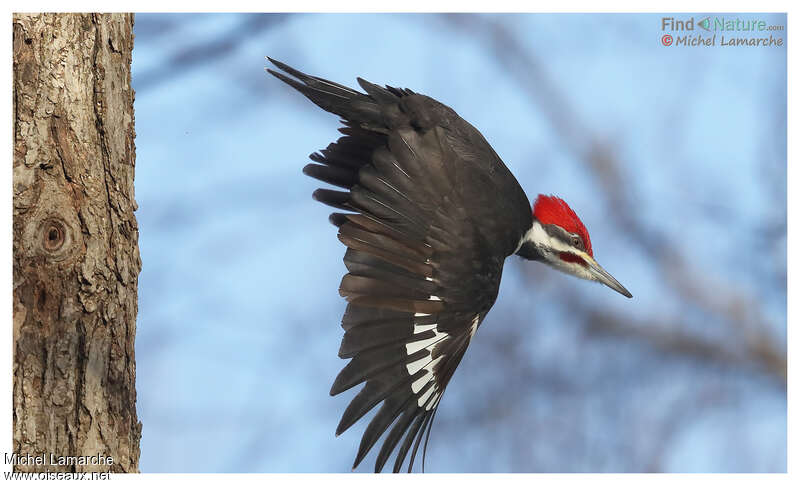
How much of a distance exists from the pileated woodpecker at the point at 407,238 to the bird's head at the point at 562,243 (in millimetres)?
463

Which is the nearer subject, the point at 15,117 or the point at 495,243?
the point at 15,117

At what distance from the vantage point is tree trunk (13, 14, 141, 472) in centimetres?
246

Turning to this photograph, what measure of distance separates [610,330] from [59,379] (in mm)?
4566

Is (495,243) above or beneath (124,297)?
above

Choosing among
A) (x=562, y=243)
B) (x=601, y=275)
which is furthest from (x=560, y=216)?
(x=601, y=275)

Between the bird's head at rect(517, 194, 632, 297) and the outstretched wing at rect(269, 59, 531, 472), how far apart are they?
548 mm

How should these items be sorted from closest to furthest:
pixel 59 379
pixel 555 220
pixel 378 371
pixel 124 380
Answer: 1. pixel 59 379
2. pixel 124 380
3. pixel 378 371
4. pixel 555 220

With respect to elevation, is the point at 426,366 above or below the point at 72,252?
below

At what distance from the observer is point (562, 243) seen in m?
4.27

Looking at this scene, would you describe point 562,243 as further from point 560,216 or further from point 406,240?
point 406,240

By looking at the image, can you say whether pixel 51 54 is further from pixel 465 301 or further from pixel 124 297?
pixel 465 301

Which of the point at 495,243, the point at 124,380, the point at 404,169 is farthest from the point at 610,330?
the point at 124,380

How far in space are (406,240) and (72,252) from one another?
1.47 m

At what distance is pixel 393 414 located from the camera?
3.27m
